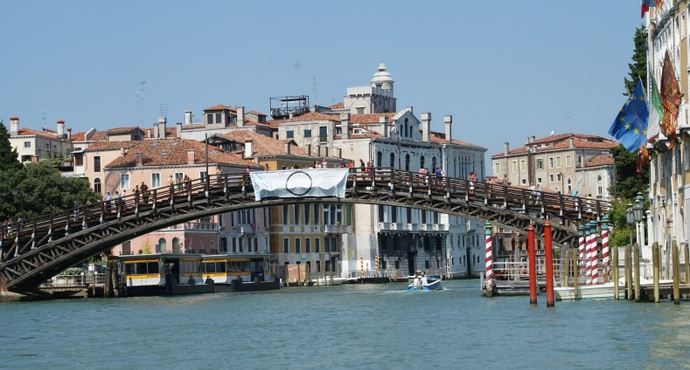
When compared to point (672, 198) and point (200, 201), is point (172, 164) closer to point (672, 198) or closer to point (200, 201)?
point (200, 201)

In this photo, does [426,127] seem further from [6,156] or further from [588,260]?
[588,260]

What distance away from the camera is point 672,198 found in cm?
4106

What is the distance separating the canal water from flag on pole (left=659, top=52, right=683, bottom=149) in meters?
4.45

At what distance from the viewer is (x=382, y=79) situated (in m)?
115

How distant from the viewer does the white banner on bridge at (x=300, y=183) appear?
54.1 metres

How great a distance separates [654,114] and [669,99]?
2142 mm

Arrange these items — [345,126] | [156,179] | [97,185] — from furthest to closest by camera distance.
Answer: [345,126], [97,185], [156,179]

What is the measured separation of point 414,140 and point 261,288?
33156 mm

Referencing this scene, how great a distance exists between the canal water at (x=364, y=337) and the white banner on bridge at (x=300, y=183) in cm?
673

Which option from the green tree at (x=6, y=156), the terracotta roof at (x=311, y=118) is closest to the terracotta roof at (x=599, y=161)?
the terracotta roof at (x=311, y=118)

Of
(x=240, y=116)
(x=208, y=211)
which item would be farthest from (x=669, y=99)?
(x=240, y=116)

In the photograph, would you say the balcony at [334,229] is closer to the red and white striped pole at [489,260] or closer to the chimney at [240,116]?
the chimney at [240,116]

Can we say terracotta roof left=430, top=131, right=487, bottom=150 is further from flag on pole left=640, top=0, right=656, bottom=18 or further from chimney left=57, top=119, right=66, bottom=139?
flag on pole left=640, top=0, right=656, bottom=18

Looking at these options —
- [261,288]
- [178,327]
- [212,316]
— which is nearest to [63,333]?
[178,327]
